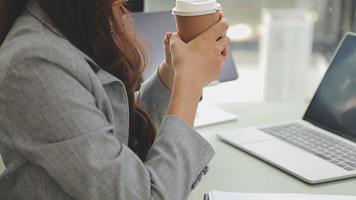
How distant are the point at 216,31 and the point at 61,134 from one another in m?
0.34

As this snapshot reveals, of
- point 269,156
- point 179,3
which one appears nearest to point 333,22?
point 269,156

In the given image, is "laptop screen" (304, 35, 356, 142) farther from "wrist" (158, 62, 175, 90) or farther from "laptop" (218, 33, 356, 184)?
"wrist" (158, 62, 175, 90)

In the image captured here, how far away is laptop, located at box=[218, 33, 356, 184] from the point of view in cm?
105

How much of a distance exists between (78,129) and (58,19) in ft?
0.55

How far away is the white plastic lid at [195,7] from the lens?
91 cm

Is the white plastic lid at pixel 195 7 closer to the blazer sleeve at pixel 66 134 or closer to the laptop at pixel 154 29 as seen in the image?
the blazer sleeve at pixel 66 134

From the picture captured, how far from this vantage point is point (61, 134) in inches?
27.5

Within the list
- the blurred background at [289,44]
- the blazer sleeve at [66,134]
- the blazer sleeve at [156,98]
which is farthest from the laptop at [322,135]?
the blurred background at [289,44]

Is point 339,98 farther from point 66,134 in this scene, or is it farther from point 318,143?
point 66,134

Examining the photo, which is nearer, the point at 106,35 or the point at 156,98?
the point at 106,35

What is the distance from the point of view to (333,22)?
2107 millimetres

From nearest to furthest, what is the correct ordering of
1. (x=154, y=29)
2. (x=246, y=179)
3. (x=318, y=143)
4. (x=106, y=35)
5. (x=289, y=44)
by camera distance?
(x=106, y=35) < (x=246, y=179) < (x=318, y=143) < (x=154, y=29) < (x=289, y=44)

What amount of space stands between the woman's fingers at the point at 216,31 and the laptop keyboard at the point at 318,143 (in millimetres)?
353

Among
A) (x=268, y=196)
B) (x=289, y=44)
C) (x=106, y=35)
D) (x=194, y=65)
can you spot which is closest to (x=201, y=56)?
(x=194, y=65)
